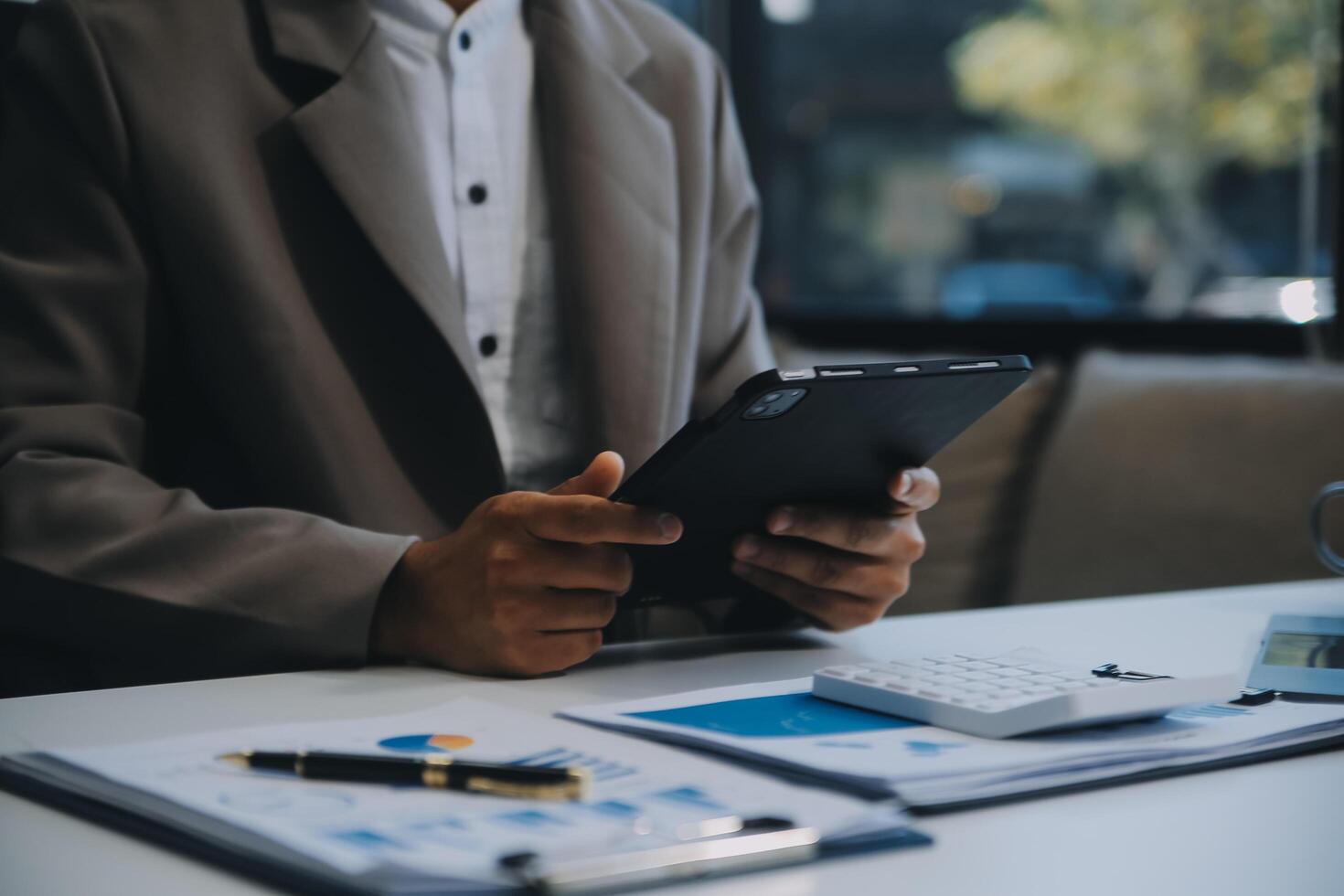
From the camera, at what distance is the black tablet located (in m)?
0.77

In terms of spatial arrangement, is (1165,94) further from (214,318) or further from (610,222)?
(214,318)

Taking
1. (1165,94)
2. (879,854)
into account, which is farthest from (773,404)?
(1165,94)

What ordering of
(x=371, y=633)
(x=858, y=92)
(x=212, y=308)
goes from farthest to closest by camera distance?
(x=858, y=92), (x=212, y=308), (x=371, y=633)

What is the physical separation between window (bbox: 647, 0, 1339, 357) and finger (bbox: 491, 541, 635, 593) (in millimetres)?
1775

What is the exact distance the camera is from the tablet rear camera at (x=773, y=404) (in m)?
0.75

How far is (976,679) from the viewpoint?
Result: 73 centimetres

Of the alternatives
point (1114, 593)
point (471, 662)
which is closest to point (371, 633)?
point (471, 662)

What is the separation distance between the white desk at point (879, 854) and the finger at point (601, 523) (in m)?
0.09

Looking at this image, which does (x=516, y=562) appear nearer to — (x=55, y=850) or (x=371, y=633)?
(x=371, y=633)

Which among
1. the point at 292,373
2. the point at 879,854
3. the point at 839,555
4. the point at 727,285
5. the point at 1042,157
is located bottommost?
the point at 879,854

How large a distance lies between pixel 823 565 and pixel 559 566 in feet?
0.77

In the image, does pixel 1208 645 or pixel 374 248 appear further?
pixel 374 248

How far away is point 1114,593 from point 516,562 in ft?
4.56

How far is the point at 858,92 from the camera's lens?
288 cm
